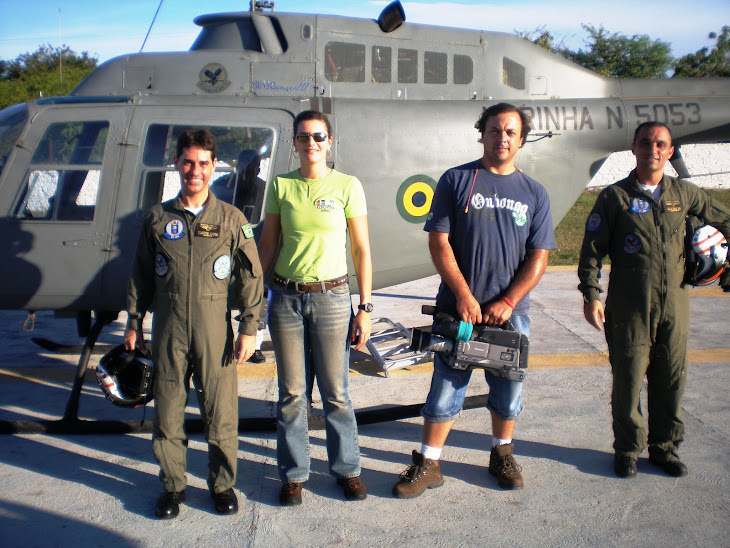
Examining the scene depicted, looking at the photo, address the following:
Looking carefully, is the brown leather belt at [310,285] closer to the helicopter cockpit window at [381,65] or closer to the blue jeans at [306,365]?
the blue jeans at [306,365]

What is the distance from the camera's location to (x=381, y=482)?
3.54 m

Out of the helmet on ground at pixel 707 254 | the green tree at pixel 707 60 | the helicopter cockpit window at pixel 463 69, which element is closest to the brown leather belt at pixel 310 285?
the helmet on ground at pixel 707 254

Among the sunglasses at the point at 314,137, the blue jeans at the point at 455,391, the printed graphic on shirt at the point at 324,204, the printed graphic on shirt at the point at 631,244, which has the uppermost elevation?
the sunglasses at the point at 314,137

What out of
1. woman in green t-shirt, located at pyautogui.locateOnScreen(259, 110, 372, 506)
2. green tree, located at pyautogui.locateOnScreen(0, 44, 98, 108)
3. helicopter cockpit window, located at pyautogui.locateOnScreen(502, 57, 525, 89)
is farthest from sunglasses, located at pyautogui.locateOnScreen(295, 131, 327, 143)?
green tree, located at pyautogui.locateOnScreen(0, 44, 98, 108)

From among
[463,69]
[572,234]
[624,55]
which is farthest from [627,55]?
[463,69]

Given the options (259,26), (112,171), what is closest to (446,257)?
(112,171)

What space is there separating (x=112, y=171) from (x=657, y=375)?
3555 mm

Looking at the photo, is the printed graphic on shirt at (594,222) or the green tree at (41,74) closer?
the printed graphic on shirt at (594,222)

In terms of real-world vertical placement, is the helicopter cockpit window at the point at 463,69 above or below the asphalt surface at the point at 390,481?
above

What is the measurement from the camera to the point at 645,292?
11.2ft

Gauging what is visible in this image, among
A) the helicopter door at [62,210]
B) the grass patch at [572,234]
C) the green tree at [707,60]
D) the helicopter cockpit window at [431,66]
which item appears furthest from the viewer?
the green tree at [707,60]

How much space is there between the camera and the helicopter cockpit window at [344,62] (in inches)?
209

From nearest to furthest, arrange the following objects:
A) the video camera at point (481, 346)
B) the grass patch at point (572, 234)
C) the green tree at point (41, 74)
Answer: the video camera at point (481, 346), the grass patch at point (572, 234), the green tree at point (41, 74)

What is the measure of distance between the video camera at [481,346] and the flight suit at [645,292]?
1.99 ft
